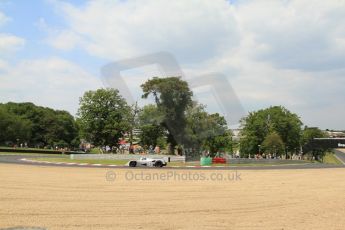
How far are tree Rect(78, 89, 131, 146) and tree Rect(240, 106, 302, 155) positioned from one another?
36.0 m

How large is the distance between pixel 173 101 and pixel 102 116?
1916 centimetres

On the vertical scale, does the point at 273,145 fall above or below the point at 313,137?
below

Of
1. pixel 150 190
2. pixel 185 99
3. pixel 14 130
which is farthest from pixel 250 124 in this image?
pixel 150 190

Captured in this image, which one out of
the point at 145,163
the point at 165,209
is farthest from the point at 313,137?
the point at 165,209

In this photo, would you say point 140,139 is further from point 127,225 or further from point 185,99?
point 127,225

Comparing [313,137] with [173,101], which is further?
[313,137]

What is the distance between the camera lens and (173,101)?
76.0 metres

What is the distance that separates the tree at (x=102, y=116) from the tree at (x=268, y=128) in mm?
35995

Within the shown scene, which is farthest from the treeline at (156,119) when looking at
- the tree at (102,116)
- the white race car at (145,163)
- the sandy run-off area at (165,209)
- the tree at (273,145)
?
the sandy run-off area at (165,209)

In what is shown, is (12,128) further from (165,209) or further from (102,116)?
(165,209)

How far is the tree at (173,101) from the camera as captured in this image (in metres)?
74.6

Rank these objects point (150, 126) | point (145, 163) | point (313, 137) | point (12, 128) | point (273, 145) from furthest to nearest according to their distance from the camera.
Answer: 1. point (313, 137)
2. point (12, 128)
3. point (273, 145)
4. point (150, 126)
5. point (145, 163)

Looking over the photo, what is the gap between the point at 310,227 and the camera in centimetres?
1085

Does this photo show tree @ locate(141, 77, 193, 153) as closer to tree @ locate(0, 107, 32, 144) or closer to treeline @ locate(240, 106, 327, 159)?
treeline @ locate(240, 106, 327, 159)
